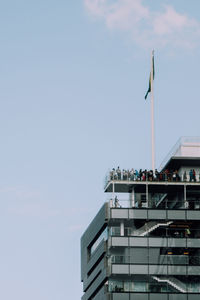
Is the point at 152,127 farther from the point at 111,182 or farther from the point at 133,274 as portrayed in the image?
the point at 133,274

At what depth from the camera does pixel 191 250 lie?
166250 millimetres

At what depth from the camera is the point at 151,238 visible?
16588cm

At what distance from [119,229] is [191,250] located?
11555 mm

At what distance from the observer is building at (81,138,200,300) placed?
16425 cm

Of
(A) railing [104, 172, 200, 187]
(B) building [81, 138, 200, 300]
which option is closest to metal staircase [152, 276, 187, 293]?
(B) building [81, 138, 200, 300]

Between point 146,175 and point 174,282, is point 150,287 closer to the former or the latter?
point 174,282

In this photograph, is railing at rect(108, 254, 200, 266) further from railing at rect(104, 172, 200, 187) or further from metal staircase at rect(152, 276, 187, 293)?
railing at rect(104, 172, 200, 187)

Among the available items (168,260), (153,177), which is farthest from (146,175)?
(168,260)

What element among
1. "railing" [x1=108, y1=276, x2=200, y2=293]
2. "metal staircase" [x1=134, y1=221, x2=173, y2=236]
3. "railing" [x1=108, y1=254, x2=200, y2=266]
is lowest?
"railing" [x1=108, y1=276, x2=200, y2=293]

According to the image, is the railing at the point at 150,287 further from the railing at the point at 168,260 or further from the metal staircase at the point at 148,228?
the metal staircase at the point at 148,228

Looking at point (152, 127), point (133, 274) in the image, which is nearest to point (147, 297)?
point (133, 274)

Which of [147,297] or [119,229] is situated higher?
[119,229]

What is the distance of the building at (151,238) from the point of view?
164250 mm

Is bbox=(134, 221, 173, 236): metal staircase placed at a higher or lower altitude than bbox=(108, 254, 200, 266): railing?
higher
